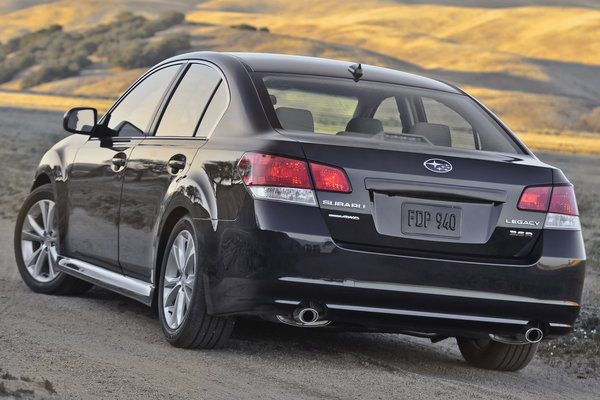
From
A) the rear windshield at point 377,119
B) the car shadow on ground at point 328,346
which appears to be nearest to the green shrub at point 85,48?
the car shadow on ground at point 328,346

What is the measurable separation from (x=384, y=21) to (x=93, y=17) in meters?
Result: 32.2

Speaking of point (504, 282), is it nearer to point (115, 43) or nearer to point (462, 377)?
point (462, 377)

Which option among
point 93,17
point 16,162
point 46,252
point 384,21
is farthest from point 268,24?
point 46,252

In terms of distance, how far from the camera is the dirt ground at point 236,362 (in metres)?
5.36

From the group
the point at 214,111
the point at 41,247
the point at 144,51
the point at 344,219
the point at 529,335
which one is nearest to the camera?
the point at 344,219

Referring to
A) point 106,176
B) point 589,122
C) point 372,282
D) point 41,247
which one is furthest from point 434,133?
point 589,122

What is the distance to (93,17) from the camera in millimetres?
131000

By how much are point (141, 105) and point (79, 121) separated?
0.70m

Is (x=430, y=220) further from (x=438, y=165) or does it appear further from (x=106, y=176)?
(x=106, y=176)

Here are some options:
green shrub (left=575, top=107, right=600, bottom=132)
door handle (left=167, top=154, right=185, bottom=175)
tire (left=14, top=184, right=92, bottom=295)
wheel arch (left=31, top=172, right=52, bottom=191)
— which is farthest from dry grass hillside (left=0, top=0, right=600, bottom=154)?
door handle (left=167, top=154, right=185, bottom=175)

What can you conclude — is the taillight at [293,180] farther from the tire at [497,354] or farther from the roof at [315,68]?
the tire at [497,354]

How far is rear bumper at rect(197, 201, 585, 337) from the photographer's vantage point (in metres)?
5.75

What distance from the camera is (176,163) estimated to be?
6664 mm

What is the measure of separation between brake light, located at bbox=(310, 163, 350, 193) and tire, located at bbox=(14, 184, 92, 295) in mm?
3018
